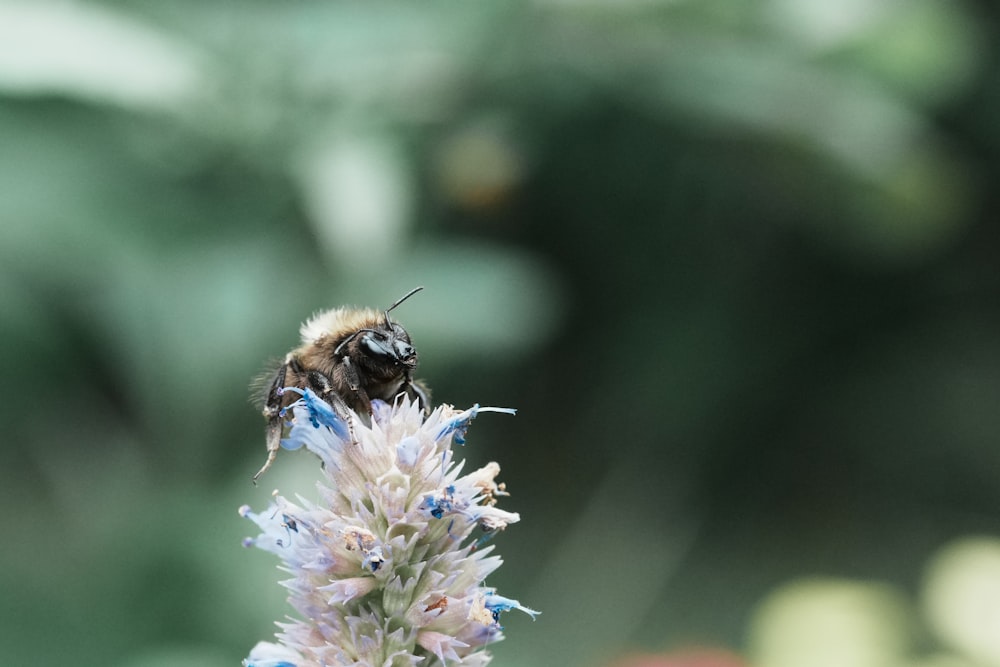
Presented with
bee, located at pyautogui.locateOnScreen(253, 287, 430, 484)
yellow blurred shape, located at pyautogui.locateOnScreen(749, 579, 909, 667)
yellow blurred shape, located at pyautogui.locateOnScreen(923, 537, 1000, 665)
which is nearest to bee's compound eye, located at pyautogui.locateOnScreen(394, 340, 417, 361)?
bee, located at pyautogui.locateOnScreen(253, 287, 430, 484)

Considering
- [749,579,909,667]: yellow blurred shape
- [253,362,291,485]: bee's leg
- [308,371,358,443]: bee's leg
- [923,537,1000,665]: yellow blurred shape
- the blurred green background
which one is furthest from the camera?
the blurred green background

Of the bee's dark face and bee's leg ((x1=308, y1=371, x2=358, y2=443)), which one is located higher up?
the bee's dark face

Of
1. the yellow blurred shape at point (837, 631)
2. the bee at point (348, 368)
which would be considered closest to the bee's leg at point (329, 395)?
the bee at point (348, 368)

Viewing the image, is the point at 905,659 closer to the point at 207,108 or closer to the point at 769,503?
the point at 207,108

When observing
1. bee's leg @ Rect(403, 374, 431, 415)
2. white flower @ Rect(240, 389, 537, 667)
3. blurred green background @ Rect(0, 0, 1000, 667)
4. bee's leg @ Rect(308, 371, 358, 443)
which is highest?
blurred green background @ Rect(0, 0, 1000, 667)

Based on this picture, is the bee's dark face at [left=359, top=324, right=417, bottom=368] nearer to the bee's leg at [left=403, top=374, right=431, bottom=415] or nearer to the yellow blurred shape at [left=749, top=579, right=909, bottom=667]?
the bee's leg at [left=403, top=374, right=431, bottom=415]

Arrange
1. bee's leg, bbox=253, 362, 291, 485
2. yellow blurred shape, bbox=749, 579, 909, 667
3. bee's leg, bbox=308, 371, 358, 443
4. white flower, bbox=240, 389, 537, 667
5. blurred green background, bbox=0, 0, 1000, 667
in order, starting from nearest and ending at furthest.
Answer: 1. white flower, bbox=240, 389, 537, 667
2. bee's leg, bbox=308, 371, 358, 443
3. bee's leg, bbox=253, 362, 291, 485
4. yellow blurred shape, bbox=749, 579, 909, 667
5. blurred green background, bbox=0, 0, 1000, 667

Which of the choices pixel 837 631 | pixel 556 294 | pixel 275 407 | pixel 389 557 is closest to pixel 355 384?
pixel 275 407

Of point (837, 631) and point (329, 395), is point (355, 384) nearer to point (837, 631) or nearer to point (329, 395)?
point (329, 395)
